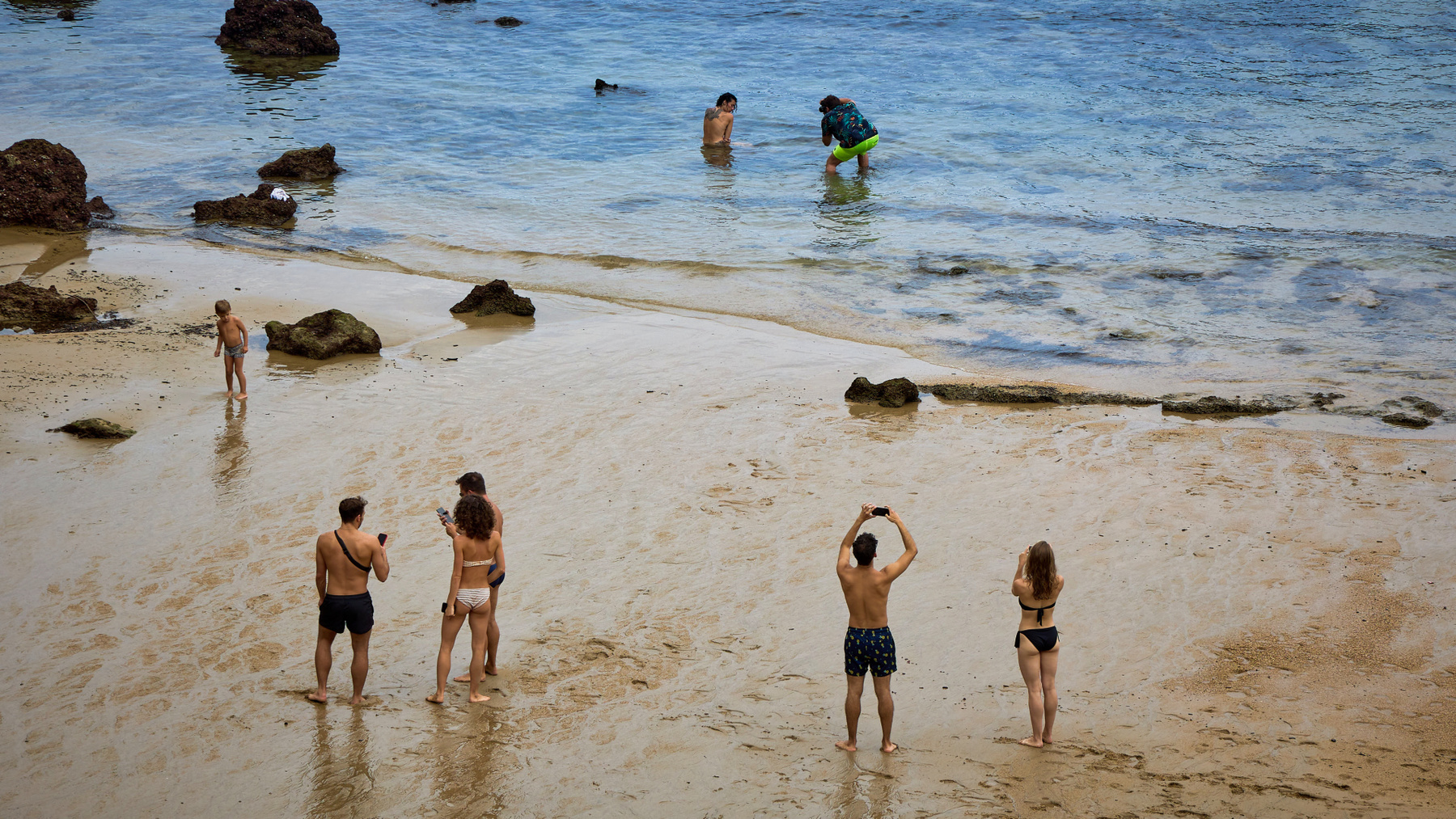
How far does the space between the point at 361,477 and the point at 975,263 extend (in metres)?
10.0

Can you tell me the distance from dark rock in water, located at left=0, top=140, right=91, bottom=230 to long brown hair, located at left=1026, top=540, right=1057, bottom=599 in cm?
1641

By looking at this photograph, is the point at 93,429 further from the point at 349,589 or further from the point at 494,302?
the point at 494,302

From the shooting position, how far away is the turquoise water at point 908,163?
13266mm

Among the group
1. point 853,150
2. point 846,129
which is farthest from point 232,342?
point 853,150

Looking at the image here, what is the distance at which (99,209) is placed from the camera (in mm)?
16984

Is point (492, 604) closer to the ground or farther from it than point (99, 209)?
closer to the ground

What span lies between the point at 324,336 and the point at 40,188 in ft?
27.5

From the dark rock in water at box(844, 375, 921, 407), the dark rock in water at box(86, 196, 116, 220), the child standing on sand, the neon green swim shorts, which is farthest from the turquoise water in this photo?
the child standing on sand

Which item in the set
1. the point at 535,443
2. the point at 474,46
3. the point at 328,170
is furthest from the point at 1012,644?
the point at 474,46

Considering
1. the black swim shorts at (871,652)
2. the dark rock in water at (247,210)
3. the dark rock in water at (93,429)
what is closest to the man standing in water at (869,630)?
the black swim shorts at (871,652)

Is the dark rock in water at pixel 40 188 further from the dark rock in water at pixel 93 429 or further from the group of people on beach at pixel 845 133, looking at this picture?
the group of people on beach at pixel 845 133

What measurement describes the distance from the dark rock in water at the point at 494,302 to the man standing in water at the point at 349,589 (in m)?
6.91

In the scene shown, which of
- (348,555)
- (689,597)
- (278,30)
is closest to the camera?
(348,555)

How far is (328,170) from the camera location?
19.7 m
